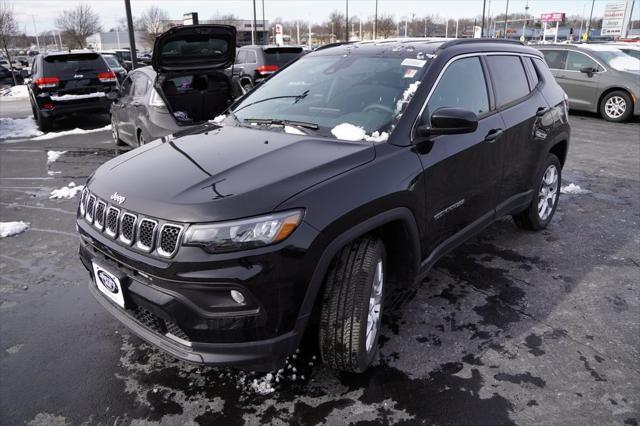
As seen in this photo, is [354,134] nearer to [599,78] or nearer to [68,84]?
[68,84]

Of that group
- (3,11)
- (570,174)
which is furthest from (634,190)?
(3,11)

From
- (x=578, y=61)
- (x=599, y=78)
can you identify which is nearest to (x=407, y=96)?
(x=599, y=78)

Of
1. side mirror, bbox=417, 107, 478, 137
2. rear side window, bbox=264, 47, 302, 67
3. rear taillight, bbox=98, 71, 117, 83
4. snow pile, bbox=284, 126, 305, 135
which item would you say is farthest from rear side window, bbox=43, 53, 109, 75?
side mirror, bbox=417, 107, 478, 137

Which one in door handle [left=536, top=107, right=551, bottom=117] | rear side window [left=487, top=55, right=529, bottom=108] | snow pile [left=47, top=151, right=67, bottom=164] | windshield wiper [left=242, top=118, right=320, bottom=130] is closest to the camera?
windshield wiper [left=242, top=118, right=320, bottom=130]

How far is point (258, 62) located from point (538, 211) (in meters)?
10.9

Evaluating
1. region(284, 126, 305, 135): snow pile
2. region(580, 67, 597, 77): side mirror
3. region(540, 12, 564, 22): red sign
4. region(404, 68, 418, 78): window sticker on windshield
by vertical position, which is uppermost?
region(540, 12, 564, 22): red sign

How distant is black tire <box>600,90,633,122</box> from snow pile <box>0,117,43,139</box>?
1318cm

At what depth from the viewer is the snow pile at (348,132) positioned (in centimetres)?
279

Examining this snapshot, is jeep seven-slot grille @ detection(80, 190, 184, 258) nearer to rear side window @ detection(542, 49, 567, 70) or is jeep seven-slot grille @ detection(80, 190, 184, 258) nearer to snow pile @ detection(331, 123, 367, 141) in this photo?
snow pile @ detection(331, 123, 367, 141)

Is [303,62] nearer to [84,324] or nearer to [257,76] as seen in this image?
[84,324]

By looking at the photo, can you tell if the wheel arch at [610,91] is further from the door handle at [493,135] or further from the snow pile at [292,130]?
the snow pile at [292,130]

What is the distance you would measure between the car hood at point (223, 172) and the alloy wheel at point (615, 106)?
37.2 feet

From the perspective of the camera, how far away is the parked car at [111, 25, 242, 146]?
6.46 metres

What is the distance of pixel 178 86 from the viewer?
7609 mm
